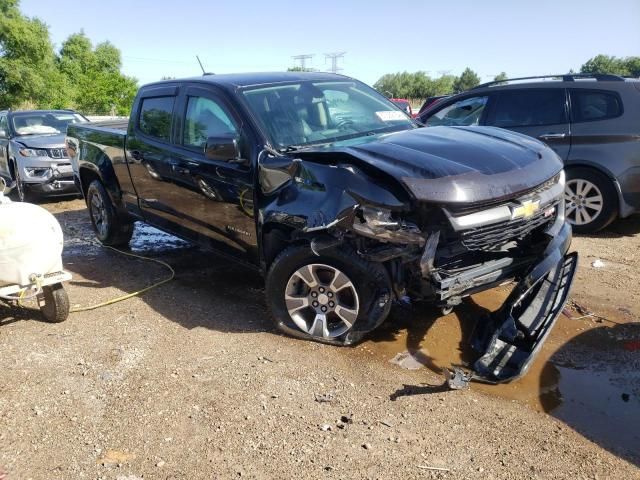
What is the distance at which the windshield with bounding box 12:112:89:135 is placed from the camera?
10109 mm

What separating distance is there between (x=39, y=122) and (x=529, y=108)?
906 cm

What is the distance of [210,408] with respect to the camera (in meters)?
3.15

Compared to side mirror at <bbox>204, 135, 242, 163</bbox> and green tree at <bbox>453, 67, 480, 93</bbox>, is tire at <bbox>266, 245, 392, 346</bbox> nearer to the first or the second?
side mirror at <bbox>204, 135, 242, 163</bbox>

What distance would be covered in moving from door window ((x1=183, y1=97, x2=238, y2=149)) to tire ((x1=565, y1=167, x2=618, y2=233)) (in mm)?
4119

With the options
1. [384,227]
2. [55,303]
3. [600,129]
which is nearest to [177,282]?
[55,303]

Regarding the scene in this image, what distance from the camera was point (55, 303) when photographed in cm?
435

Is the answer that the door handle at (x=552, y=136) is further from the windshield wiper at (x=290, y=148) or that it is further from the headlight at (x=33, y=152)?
the headlight at (x=33, y=152)

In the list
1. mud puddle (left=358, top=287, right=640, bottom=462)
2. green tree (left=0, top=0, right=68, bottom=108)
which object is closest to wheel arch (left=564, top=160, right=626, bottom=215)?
mud puddle (left=358, top=287, right=640, bottom=462)

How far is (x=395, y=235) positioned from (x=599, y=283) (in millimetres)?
2669

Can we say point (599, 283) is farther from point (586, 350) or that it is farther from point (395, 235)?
point (395, 235)

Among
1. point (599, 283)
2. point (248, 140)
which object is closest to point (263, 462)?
point (248, 140)

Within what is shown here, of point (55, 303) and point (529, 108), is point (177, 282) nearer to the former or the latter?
point (55, 303)

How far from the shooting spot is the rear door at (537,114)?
6.17 meters

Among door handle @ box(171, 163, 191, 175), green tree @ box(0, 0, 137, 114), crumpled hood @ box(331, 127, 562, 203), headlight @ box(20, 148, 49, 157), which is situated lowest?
headlight @ box(20, 148, 49, 157)
